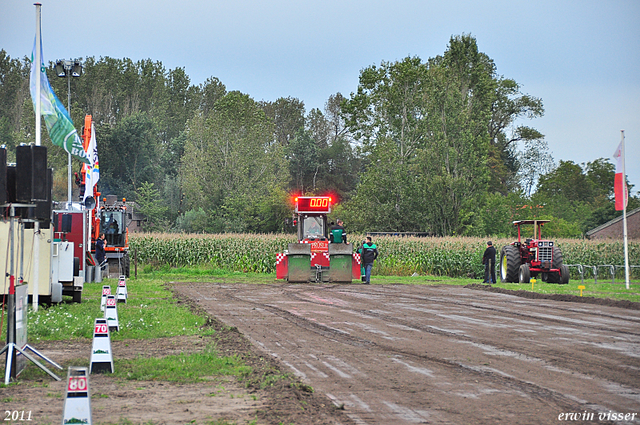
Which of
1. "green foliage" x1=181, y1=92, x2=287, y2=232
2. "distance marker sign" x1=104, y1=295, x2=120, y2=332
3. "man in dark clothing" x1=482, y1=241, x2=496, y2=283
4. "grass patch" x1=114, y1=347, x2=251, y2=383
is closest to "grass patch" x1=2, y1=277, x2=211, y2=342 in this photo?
"distance marker sign" x1=104, y1=295, x2=120, y2=332

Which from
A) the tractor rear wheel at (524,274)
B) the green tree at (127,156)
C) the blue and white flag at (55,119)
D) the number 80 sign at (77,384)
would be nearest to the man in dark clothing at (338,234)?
the tractor rear wheel at (524,274)

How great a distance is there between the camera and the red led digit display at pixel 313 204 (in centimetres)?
2967

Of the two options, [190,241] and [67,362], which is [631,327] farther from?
[190,241]

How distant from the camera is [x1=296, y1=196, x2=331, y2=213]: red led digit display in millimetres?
29672

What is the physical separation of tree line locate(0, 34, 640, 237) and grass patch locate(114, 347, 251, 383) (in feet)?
63.2

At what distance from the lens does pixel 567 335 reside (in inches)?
507

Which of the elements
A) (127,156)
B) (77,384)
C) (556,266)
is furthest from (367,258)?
(127,156)

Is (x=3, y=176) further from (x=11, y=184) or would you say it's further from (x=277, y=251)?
(x=277, y=251)

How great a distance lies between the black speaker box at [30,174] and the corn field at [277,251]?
28.4 m

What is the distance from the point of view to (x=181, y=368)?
9.25 meters

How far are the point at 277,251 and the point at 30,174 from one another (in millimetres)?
28664

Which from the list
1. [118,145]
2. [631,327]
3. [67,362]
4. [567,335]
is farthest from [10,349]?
[118,145]

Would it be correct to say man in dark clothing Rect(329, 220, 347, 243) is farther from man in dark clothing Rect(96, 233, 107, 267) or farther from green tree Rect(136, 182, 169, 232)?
green tree Rect(136, 182, 169, 232)

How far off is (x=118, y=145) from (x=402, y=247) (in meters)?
42.8
